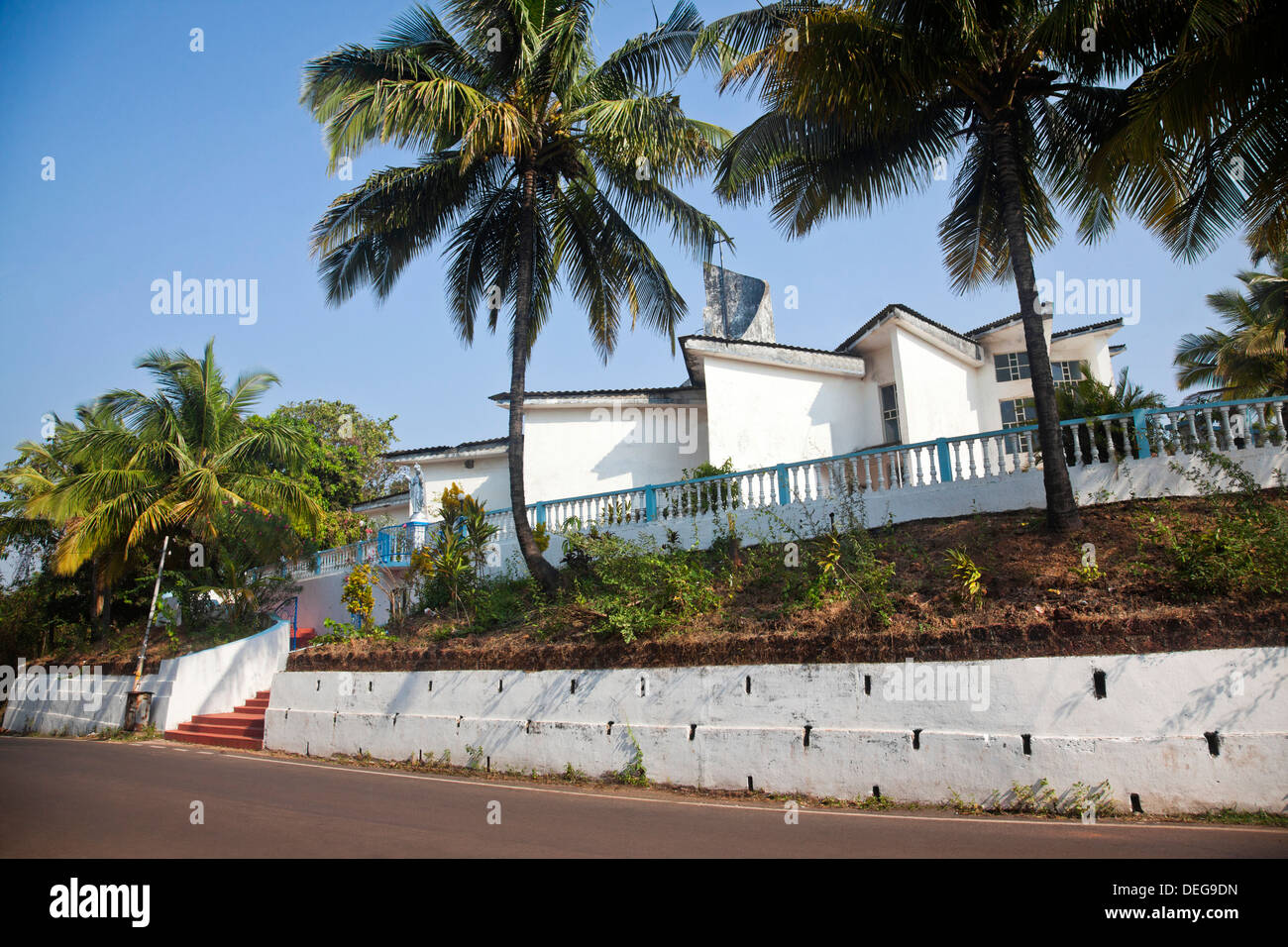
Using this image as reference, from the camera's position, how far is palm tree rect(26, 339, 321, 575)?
18266 millimetres

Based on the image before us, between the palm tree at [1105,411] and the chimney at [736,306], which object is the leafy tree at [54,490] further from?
the palm tree at [1105,411]

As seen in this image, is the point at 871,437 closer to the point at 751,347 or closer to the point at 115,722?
the point at 751,347

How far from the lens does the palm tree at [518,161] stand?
13.3 meters

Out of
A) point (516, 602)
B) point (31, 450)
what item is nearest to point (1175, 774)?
point (516, 602)

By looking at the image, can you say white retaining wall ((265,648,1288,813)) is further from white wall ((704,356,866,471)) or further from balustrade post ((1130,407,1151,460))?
white wall ((704,356,866,471))

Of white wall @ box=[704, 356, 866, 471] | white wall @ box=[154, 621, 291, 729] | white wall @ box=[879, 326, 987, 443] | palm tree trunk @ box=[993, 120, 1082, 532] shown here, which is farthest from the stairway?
white wall @ box=[879, 326, 987, 443]

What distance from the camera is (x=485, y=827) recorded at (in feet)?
26.0

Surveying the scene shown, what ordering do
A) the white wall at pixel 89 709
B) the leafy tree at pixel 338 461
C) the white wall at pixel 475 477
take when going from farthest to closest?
the leafy tree at pixel 338 461, the white wall at pixel 475 477, the white wall at pixel 89 709

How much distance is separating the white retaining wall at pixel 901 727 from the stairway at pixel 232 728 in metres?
5.25

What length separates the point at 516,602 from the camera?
1445 cm

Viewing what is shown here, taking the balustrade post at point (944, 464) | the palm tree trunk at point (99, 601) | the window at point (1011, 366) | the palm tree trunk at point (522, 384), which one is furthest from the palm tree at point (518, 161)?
the palm tree trunk at point (99, 601)

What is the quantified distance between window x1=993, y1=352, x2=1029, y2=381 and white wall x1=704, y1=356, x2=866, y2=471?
3694 millimetres

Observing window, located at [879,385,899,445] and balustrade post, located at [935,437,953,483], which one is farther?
window, located at [879,385,899,445]
